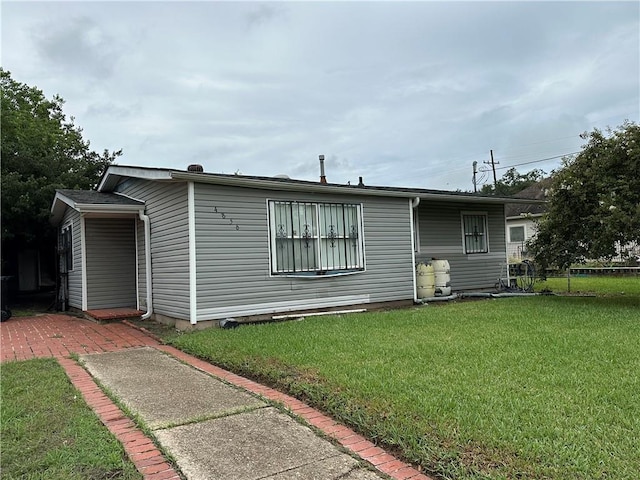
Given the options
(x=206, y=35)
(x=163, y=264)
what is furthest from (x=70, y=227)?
(x=206, y=35)

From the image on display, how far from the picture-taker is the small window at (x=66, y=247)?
11.4 meters

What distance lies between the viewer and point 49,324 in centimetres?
912

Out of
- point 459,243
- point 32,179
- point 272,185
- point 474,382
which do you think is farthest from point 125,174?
point 459,243

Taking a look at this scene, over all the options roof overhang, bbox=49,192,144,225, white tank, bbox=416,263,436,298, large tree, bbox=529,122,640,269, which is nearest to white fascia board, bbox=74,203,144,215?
roof overhang, bbox=49,192,144,225

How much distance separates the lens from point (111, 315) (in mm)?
9094

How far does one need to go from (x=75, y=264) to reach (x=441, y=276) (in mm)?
8673

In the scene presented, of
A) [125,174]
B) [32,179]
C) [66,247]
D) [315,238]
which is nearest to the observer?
[315,238]

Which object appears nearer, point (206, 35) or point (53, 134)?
point (206, 35)

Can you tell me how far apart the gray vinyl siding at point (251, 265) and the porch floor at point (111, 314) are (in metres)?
2.55

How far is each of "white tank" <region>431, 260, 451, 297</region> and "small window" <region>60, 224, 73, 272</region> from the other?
8784 mm

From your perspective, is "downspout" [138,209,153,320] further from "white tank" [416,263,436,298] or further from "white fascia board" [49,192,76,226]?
"white tank" [416,263,436,298]

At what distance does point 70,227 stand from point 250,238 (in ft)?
18.9

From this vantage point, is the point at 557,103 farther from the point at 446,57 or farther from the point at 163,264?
the point at 163,264

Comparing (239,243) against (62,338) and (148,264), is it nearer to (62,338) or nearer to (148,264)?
(148,264)
